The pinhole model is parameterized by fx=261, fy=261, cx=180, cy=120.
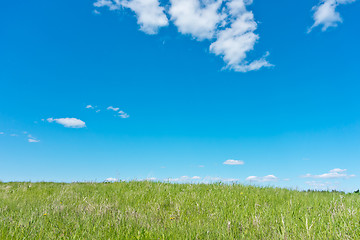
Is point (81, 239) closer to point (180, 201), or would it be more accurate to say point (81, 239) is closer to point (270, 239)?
point (270, 239)

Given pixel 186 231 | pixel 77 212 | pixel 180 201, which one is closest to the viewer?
pixel 186 231

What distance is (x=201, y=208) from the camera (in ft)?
22.3

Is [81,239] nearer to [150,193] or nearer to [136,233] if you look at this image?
[136,233]

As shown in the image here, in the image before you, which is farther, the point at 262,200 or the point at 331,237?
the point at 262,200

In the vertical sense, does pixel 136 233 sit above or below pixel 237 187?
below

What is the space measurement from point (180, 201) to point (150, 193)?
1.88 meters

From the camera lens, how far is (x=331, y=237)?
421 cm

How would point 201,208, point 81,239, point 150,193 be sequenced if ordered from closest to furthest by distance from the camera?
point 81,239, point 201,208, point 150,193

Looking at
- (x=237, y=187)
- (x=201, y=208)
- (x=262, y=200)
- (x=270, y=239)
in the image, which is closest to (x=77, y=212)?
(x=201, y=208)

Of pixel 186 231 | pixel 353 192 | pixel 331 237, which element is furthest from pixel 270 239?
pixel 353 192

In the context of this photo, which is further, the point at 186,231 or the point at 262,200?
the point at 262,200

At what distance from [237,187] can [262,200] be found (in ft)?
7.56

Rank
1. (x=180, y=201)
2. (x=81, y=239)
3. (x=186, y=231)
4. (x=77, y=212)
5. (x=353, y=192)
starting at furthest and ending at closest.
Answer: (x=353, y=192)
(x=180, y=201)
(x=77, y=212)
(x=186, y=231)
(x=81, y=239)

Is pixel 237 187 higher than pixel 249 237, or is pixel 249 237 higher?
pixel 237 187
